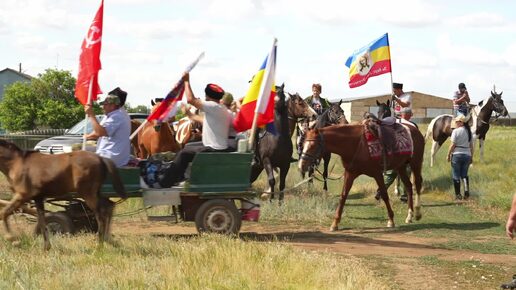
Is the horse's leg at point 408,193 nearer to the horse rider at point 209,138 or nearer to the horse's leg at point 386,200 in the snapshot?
the horse's leg at point 386,200

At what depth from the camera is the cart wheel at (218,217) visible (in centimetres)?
1165

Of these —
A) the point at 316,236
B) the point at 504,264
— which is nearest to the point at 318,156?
the point at 316,236

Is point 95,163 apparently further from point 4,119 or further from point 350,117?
point 350,117

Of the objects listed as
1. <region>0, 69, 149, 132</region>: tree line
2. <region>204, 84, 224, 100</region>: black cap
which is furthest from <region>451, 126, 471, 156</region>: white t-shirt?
<region>0, 69, 149, 132</region>: tree line

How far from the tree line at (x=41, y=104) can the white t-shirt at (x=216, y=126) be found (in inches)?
1745

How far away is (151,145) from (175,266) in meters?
8.39

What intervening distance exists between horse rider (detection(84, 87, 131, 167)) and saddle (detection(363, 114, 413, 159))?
477cm

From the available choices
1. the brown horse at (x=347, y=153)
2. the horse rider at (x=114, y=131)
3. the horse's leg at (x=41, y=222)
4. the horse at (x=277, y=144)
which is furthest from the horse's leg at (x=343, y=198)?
the horse's leg at (x=41, y=222)

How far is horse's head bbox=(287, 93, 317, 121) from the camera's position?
17922 millimetres

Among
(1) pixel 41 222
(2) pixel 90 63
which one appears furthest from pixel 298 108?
(1) pixel 41 222

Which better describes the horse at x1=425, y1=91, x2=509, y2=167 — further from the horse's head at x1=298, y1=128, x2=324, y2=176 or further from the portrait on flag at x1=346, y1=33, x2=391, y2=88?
the horse's head at x1=298, y1=128, x2=324, y2=176

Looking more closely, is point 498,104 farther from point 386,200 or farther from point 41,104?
point 41,104

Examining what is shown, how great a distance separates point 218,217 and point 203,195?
40 centimetres

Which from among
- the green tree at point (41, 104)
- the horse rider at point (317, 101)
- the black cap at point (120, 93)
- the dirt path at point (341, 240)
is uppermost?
the green tree at point (41, 104)
